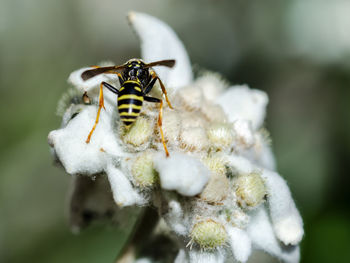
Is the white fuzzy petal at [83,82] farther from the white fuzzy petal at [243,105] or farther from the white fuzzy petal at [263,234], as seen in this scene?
the white fuzzy petal at [263,234]

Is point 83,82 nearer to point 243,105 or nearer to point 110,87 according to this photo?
point 110,87

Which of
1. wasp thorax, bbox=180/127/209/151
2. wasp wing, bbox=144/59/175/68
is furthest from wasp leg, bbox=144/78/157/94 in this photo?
wasp thorax, bbox=180/127/209/151

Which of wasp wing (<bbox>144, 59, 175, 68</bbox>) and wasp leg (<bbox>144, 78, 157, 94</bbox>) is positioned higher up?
wasp wing (<bbox>144, 59, 175, 68</bbox>)

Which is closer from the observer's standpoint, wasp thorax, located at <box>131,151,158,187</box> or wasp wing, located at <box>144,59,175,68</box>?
wasp thorax, located at <box>131,151,158,187</box>

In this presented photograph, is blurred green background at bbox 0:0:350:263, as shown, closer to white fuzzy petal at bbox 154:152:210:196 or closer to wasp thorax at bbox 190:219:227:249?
wasp thorax at bbox 190:219:227:249

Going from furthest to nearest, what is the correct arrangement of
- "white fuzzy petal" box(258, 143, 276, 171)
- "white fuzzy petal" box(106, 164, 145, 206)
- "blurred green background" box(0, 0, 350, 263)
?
"blurred green background" box(0, 0, 350, 263) < "white fuzzy petal" box(258, 143, 276, 171) < "white fuzzy petal" box(106, 164, 145, 206)

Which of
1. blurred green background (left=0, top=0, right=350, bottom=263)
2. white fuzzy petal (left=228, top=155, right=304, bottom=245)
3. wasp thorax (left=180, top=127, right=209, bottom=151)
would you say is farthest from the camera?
blurred green background (left=0, top=0, right=350, bottom=263)

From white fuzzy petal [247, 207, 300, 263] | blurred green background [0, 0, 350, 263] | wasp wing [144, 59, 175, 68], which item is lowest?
blurred green background [0, 0, 350, 263]

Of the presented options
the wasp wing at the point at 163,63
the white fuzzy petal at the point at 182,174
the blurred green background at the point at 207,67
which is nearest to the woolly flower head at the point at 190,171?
the white fuzzy petal at the point at 182,174
